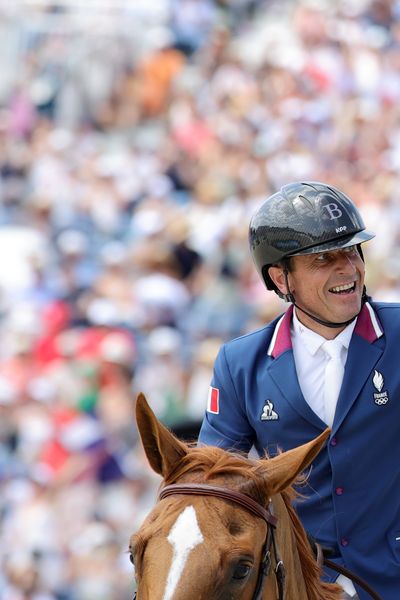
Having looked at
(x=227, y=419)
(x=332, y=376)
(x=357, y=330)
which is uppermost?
(x=357, y=330)

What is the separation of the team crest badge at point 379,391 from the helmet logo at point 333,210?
1.76 ft

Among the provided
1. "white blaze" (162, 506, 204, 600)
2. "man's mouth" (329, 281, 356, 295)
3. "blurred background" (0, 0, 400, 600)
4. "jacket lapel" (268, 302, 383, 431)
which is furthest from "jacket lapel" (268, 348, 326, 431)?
"blurred background" (0, 0, 400, 600)

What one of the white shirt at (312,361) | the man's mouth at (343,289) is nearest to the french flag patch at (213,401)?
the white shirt at (312,361)

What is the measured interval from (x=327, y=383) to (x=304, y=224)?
538 millimetres

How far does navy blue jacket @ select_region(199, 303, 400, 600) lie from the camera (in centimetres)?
361

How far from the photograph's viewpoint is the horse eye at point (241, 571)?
9.20ft

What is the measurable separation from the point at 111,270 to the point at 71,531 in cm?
284

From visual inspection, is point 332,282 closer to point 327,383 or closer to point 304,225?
point 304,225

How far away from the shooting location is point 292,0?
1378 cm

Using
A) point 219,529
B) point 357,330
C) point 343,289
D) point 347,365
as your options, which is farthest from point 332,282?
point 219,529

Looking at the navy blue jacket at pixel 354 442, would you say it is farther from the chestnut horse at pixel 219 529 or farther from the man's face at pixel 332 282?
the chestnut horse at pixel 219 529

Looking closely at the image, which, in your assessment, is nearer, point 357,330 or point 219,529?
point 219,529

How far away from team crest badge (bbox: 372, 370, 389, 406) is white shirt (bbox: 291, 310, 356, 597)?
17cm

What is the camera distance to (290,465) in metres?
3.03
